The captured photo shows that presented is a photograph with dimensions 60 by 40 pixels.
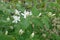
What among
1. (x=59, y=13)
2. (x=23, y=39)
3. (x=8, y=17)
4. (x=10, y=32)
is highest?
(x=59, y=13)

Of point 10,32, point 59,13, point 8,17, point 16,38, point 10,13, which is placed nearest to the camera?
point 16,38

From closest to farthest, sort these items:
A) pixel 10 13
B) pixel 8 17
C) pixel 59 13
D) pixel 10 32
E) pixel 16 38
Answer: pixel 16 38
pixel 10 32
pixel 8 17
pixel 10 13
pixel 59 13

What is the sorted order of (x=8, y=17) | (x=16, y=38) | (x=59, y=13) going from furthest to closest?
(x=59, y=13)
(x=8, y=17)
(x=16, y=38)

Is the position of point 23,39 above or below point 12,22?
below

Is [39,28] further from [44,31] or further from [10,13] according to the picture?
[10,13]

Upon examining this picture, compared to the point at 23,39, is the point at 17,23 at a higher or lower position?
higher

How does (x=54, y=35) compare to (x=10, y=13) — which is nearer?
(x=54, y=35)

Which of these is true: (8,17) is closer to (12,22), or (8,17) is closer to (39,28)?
(12,22)

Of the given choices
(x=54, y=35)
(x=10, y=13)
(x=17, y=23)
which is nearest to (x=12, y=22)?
(x=17, y=23)

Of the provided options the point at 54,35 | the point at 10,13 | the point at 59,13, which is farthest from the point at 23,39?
the point at 59,13
